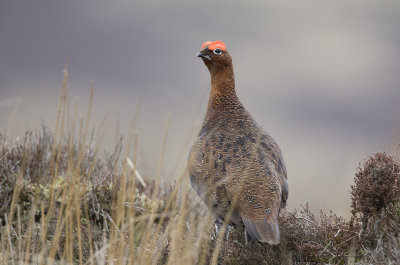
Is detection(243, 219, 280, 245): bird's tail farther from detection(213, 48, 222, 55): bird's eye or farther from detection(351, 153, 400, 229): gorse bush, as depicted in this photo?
detection(213, 48, 222, 55): bird's eye

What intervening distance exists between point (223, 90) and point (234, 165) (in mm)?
1009

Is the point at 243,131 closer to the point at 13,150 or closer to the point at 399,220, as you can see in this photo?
the point at 399,220

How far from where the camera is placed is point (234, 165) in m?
3.90

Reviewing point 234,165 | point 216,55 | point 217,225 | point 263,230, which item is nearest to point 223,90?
point 216,55

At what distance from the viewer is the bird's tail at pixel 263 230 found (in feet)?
11.0

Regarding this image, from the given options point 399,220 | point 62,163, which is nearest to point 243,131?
point 399,220

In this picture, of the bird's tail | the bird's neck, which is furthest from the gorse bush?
the bird's neck

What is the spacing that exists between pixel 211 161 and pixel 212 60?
3.69 feet

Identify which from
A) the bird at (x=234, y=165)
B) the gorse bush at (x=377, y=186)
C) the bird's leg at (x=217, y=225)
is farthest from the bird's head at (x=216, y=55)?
the gorse bush at (x=377, y=186)

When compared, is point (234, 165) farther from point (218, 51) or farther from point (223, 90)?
point (218, 51)

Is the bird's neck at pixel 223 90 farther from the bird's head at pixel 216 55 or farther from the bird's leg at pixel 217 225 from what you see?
the bird's leg at pixel 217 225

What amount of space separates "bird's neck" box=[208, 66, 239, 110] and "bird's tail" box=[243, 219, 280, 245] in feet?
4.67

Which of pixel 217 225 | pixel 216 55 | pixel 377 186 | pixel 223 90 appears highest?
pixel 216 55

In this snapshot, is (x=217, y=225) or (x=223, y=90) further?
(x=223, y=90)
